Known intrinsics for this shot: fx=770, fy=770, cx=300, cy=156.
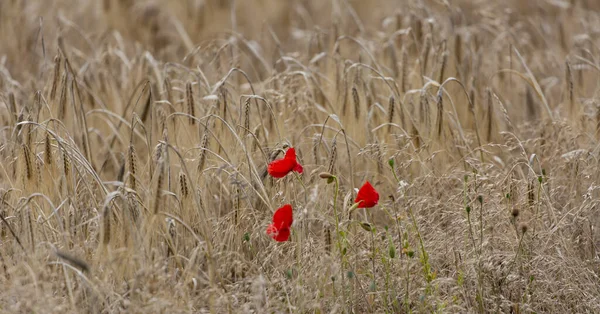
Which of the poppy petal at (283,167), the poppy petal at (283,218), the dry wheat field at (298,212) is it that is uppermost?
the poppy petal at (283,167)

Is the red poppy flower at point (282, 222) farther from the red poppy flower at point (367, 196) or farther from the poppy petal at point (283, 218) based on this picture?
the red poppy flower at point (367, 196)

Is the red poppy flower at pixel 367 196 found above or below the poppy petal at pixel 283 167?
below

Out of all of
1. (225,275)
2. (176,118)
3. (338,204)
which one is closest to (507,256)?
(338,204)

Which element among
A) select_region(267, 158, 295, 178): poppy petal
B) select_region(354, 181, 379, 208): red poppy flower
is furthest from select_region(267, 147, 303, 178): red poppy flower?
select_region(354, 181, 379, 208): red poppy flower

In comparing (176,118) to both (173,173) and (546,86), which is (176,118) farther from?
(546,86)

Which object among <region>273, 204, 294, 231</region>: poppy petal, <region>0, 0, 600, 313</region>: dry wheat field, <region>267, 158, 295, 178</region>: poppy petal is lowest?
<region>0, 0, 600, 313</region>: dry wheat field

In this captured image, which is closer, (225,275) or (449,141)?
(225,275)

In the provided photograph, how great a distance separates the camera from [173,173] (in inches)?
103

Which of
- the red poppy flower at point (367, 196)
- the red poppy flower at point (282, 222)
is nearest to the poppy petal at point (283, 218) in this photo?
the red poppy flower at point (282, 222)

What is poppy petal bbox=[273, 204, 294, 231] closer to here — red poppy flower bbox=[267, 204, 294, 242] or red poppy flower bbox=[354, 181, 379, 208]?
red poppy flower bbox=[267, 204, 294, 242]

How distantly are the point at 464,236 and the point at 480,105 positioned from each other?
118 centimetres

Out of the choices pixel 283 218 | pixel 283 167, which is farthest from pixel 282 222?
pixel 283 167

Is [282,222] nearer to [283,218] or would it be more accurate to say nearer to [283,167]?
[283,218]

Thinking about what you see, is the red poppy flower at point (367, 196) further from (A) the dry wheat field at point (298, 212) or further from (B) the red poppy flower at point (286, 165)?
(B) the red poppy flower at point (286, 165)
